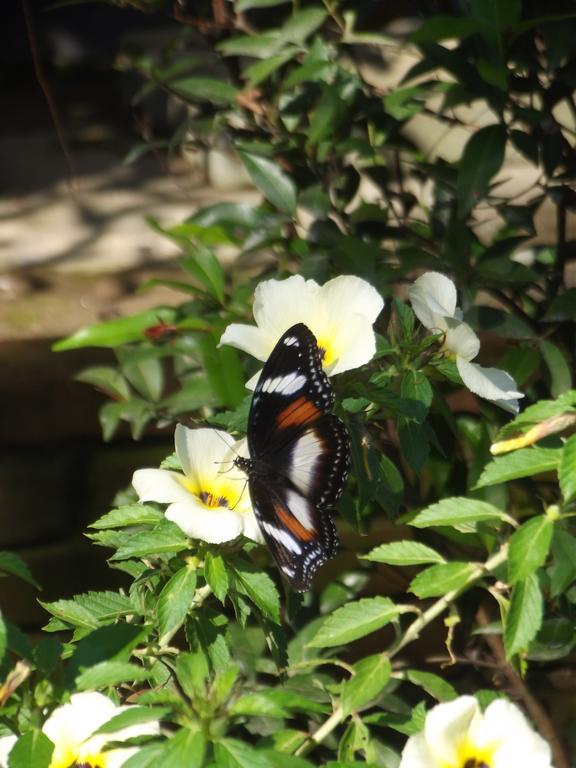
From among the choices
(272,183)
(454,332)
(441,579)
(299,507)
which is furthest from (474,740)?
(272,183)

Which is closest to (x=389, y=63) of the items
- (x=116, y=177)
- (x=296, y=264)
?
(x=116, y=177)

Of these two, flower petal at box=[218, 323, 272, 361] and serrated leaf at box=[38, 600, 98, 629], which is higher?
flower petal at box=[218, 323, 272, 361]

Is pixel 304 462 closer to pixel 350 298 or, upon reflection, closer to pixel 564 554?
pixel 350 298

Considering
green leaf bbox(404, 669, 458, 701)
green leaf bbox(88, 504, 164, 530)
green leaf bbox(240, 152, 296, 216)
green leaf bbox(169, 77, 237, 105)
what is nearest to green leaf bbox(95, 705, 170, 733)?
green leaf bbox(88, 504, 164, 530)

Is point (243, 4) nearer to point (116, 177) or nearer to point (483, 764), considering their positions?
point (483, 764)

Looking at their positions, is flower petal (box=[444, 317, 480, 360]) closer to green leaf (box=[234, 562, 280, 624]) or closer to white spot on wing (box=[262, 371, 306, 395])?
white spot on wing (box=[262, 371, 306, 395])

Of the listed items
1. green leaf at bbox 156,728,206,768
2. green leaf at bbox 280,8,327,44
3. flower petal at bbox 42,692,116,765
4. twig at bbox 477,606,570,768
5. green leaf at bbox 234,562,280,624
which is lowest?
twig at bbox 477,606,570,768
